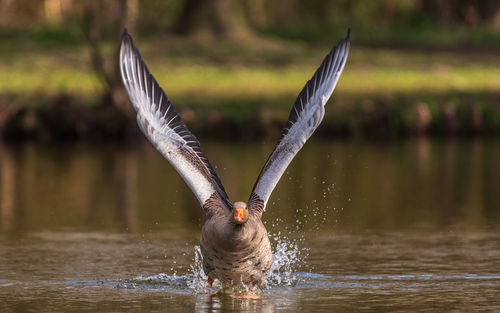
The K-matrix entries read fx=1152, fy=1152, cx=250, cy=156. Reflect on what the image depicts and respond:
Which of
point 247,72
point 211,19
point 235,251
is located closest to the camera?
point 235,251

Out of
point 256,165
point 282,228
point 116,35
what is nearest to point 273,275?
point 282,228

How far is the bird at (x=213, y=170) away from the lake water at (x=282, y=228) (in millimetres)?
276

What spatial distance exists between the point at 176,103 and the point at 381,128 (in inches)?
148

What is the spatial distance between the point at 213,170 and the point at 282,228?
9.05ft

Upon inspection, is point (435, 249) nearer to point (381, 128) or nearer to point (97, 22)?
point (381, 128)

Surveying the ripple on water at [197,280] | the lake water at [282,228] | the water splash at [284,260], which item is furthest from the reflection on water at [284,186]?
the ripple on water at [197,280]

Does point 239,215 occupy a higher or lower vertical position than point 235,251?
higher

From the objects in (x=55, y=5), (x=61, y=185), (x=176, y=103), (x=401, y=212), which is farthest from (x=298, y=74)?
(x=55, y=5)

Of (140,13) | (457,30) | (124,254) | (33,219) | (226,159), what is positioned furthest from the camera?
(140,13)

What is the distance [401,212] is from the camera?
13.0m

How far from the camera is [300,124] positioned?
9.65 meters

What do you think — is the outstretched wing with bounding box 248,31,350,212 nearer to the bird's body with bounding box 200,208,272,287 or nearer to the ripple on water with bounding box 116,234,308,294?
the bird's body with bounding box 200,208,272,287

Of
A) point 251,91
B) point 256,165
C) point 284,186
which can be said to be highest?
point 251,91

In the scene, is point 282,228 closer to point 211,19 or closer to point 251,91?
point 251,91
